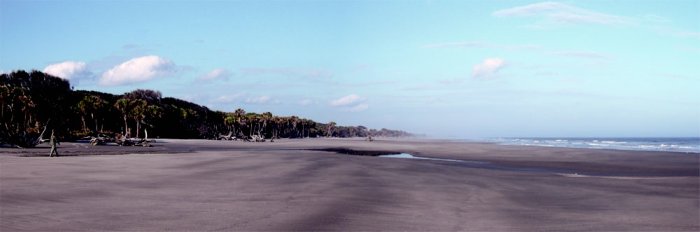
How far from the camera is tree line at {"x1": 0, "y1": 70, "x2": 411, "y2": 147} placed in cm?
5619

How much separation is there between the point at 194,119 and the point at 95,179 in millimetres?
99875

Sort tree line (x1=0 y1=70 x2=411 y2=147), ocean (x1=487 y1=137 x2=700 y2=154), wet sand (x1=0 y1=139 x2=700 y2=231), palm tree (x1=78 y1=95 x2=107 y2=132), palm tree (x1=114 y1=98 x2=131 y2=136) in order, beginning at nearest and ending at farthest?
wet sand (x1=0 y1=139 x2=700 y2=231)
tree line (x1=0 y1=70 x2=411 y2=147)
ocean (x1=487 y1=137 x2=700 y2=154)
palm tree (x1=78 y1=95 x2=107 y2=132)
palm tree (x1=114 y1=98 x2=131 y2=136)

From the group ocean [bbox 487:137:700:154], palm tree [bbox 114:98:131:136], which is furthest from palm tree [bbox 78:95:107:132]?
ocean [bbox 487:137:700:154]

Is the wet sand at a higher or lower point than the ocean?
lower

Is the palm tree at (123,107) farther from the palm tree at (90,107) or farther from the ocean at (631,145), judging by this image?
the ocean at (631,145)

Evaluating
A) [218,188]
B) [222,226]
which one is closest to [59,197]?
[218,188]

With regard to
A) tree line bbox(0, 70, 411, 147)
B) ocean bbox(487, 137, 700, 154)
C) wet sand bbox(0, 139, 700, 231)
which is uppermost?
tree line bbox(0, 70, 411, 147)

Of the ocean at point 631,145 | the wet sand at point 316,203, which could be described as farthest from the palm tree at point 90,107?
the ocean at point 631,145

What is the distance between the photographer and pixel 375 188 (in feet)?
54.4

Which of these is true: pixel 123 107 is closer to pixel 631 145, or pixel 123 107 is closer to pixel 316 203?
pixel 316 203

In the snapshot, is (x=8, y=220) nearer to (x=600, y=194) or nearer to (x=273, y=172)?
(x=273, y=172)

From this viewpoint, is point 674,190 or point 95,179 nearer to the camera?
point 95,179

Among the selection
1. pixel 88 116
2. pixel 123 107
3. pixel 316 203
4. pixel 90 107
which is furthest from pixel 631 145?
pixel 316 203

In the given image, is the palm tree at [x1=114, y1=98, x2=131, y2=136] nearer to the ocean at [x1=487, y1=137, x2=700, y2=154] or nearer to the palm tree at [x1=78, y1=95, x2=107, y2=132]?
the palm tree at [x1=78, y1=95, x2=107, y2=132]
